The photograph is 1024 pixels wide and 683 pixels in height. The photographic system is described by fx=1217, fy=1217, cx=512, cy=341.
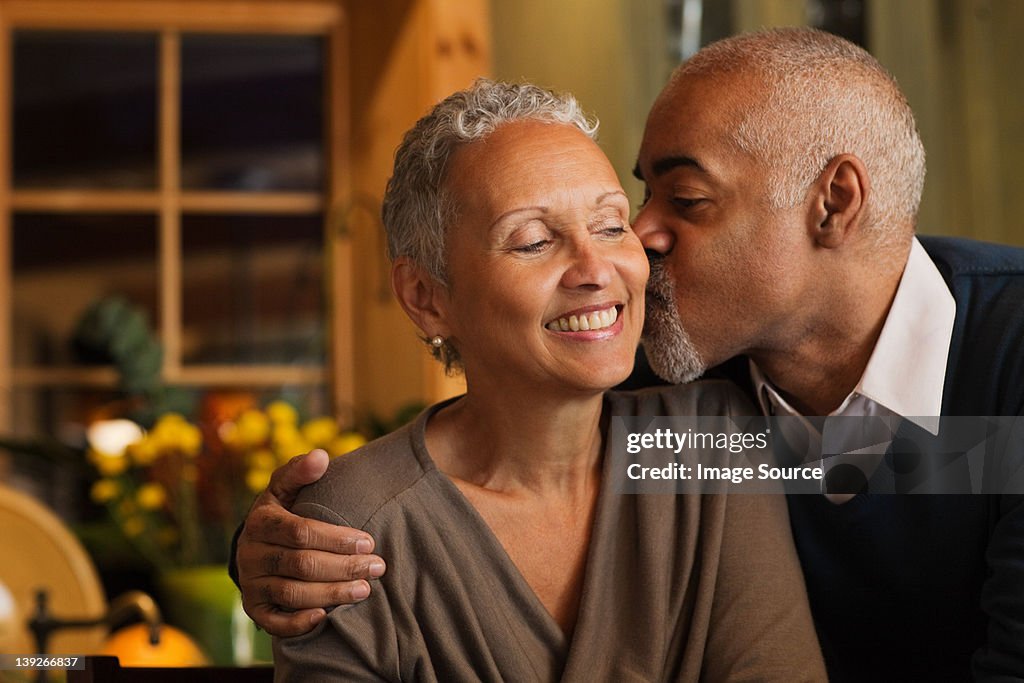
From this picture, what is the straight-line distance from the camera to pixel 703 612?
123 centimetres

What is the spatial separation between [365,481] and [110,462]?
3.40 ft

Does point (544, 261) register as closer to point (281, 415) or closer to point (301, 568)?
point (301, 568)

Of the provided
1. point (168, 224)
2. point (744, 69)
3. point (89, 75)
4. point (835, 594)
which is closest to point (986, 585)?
point (835, 594)

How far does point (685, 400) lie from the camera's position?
4.55ft

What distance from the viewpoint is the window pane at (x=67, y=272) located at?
3.06 metres

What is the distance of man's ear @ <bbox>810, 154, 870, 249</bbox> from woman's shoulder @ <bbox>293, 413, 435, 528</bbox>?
55cm

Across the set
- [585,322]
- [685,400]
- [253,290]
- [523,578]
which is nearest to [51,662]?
[523,578]

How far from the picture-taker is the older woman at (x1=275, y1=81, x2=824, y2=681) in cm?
121

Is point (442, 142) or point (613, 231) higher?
point (442, 142)

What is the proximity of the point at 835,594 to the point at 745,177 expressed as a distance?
498mm

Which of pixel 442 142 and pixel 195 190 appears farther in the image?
pixel 195 190

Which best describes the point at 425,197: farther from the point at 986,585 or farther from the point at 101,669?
the point at 986,585

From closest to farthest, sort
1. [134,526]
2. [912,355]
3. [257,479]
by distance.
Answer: [912,355] → [257,479] → [134,526]

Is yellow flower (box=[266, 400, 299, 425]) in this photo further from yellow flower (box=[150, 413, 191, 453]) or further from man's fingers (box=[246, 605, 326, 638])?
man's fingers (box=[246, 605, 326, 638])
